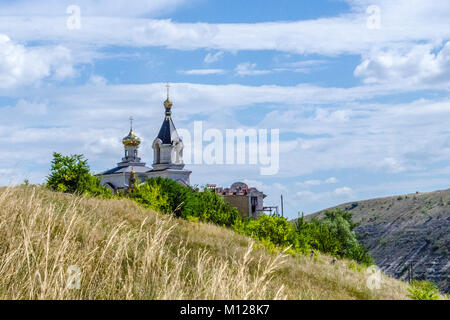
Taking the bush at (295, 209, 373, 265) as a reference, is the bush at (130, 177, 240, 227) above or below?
above

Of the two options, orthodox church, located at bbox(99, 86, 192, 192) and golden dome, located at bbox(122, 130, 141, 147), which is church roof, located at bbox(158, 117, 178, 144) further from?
golden dome, located at bbox(122, 130, 141, 147)

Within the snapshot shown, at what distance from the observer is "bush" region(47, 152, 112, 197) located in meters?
29.8

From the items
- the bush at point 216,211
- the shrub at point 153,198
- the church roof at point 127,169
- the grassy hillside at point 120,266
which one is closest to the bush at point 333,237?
the bush at point 216,211

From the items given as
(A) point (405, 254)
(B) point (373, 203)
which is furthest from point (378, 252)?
(B) point (373, 203)

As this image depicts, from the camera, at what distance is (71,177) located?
3012 centimetres

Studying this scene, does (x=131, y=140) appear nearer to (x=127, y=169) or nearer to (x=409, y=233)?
(x=127, y=169)

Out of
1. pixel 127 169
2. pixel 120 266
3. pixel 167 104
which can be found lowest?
pixel 120 266

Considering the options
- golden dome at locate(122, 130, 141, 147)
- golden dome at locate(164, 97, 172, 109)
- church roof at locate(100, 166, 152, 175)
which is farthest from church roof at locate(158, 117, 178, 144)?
church roof at locate(100, 166, 152, 175)

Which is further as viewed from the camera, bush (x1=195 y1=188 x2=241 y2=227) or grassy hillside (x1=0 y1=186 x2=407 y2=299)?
bush (x1=195 y1=188 x2=241 y2=227)

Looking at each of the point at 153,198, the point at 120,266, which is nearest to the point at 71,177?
the point at 153,198

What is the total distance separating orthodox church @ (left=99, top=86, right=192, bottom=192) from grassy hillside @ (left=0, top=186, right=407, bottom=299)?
4735 cm

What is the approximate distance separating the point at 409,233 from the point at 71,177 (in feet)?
184

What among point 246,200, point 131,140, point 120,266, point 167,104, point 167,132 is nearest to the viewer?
point 120,266
